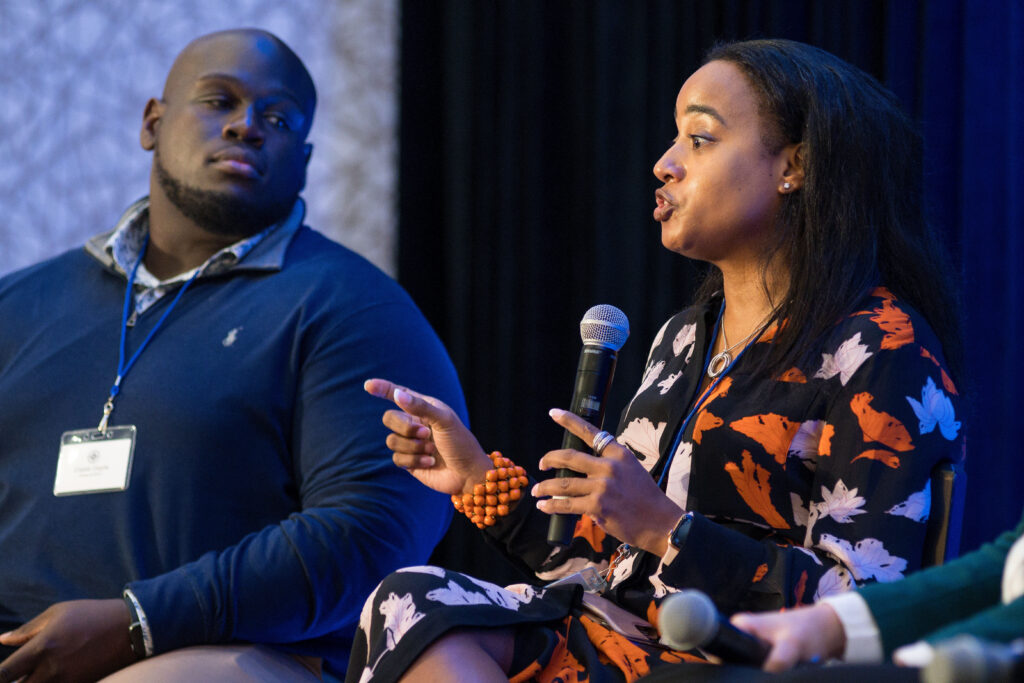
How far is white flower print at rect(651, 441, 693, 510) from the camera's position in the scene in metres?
1.60

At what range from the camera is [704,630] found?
2.79 ft

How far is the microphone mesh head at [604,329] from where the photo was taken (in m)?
1.42

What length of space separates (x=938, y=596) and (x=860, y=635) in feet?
0.29

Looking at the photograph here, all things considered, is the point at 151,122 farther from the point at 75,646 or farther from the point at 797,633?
the point at 797,633

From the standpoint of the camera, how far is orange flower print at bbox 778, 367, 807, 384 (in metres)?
1.55

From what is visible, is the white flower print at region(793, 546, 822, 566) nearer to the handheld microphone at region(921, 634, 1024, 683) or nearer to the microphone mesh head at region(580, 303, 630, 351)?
the microphone mesh head at region(580, 303, 630, 351)

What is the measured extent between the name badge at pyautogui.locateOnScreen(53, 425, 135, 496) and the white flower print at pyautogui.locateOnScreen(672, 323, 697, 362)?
44.1 inches

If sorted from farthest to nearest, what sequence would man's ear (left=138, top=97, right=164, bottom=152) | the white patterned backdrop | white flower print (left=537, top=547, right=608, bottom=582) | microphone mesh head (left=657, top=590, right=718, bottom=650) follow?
the white patterned backdrop → man's ear (left=138, top=97, right=164, bottom=152) → white flower print (left=537, top=547, right=608, bottom=582) → microphone mesh head (left=657, top=590, right=718, bottom=650)

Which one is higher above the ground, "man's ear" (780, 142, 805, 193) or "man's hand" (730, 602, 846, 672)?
"man's ear" (780, 142, 805, 193)

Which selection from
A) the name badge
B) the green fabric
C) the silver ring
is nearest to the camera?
the green fabric

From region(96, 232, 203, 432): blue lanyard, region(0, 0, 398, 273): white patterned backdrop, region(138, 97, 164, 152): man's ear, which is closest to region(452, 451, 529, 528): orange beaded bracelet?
region(96, 232, 203, 432): blue lanyard

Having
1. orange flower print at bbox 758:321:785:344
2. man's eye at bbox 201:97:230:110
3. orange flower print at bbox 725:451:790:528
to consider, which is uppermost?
man's eye at bbox 201:97:230:110

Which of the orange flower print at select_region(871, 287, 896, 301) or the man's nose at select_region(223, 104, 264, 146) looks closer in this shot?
the orange flower print at select_region(871, 287, 896, 301)

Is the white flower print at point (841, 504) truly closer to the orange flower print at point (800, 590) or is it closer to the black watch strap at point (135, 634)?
the orange flower print at point (800, 590)
